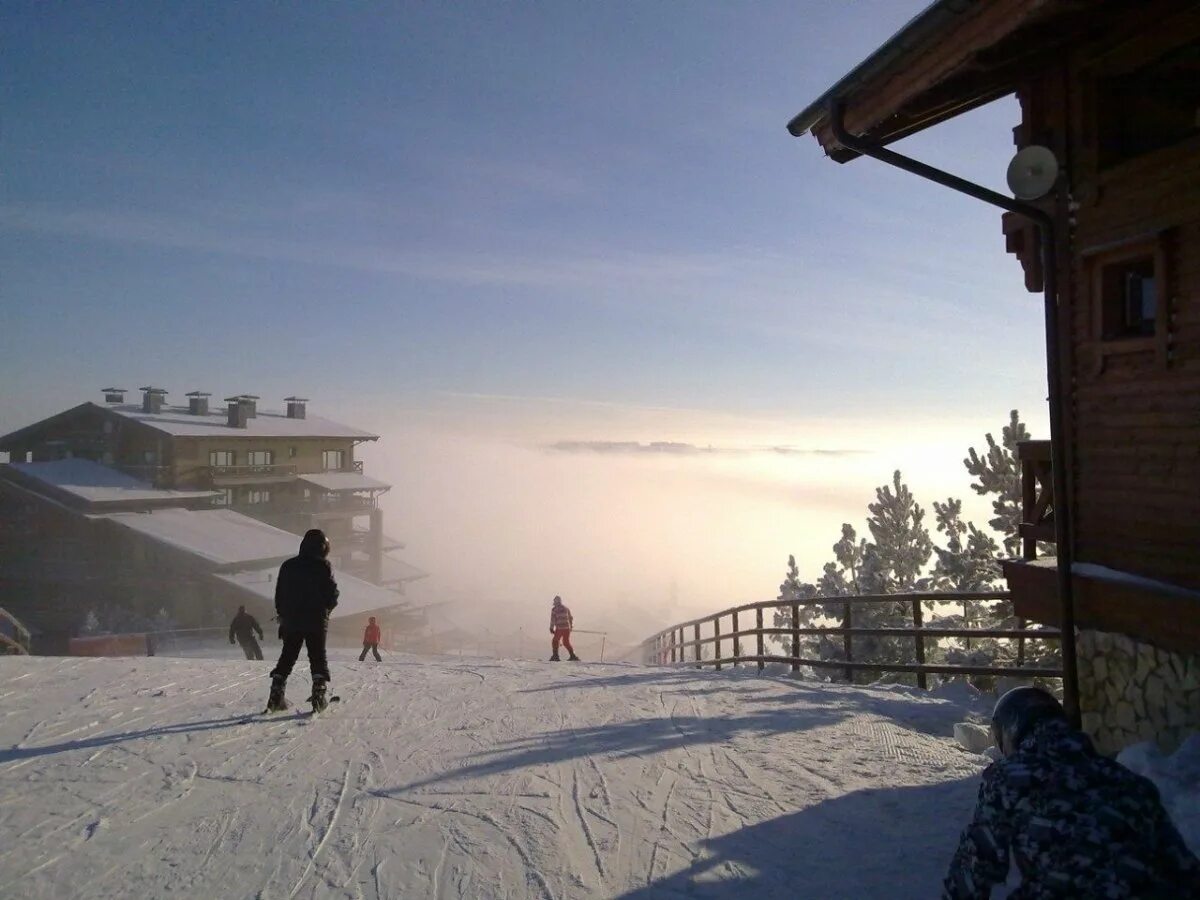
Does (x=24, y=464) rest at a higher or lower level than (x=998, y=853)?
higher

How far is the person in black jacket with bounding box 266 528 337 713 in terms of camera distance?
775 centimetres

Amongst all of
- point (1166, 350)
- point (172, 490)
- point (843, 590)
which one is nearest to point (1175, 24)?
point (1166, 350)

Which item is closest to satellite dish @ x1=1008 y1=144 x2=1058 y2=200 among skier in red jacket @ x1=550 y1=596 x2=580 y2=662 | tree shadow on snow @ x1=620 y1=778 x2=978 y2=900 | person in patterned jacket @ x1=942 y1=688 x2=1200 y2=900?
person in patterned jacket @ x1=942 y1=688 x2=1200 y2=900

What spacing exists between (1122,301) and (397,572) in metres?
42.7

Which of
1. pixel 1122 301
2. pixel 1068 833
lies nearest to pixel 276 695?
pixel 1068 833

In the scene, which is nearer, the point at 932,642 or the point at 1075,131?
the point at 1075,131

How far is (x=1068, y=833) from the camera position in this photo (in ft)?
8.09

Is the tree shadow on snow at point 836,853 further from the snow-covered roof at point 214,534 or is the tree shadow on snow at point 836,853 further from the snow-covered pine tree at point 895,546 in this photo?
the snow-covered roof at point 214,534

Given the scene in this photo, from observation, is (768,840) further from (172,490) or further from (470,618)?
(470,618)

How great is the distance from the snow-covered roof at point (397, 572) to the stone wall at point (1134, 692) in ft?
133

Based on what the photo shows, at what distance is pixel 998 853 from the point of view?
8.77ft

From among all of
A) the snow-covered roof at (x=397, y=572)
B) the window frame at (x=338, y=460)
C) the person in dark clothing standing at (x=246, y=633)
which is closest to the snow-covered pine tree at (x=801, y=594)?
the person in dark clothing standing at (x=246, y=633)

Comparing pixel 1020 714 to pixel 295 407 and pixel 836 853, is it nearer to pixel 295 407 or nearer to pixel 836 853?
pixel 836 853

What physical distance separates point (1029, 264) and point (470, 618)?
8737 centimetres
